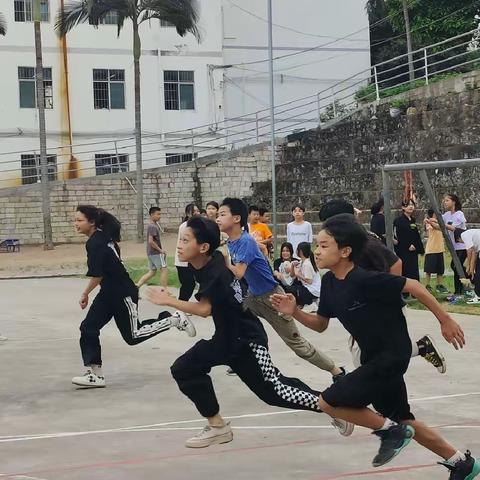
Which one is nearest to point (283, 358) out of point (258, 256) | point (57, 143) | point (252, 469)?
point (258, 256)

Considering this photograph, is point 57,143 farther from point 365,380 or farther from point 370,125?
point 365,380

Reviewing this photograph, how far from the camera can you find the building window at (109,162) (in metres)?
39.5

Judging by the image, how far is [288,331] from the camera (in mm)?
8305

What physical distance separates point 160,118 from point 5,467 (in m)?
35.8

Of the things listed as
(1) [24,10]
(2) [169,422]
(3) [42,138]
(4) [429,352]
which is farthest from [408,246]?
(1) [24,10]

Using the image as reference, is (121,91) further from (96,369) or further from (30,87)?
(96,369)

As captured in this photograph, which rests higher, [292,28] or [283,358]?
[292,28]

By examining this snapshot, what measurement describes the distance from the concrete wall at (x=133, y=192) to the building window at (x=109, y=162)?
3.81 metres

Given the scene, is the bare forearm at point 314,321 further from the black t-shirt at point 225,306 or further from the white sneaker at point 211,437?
the white sneaker at point 211,437

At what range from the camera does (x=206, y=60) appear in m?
42.0

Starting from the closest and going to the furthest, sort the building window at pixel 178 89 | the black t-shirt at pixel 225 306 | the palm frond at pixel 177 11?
the black t-shirt at pixel 225 306 < the palm frond at pixel 177 11 < the building window at pixel 178 89

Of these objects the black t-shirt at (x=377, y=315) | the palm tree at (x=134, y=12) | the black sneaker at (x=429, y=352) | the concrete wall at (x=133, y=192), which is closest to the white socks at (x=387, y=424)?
the black t-shirt at (x=377, y=315)

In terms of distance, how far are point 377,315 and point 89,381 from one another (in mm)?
4295

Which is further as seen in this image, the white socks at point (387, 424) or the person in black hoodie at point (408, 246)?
the person in black hoodie at point (408, 246)
